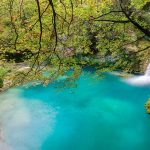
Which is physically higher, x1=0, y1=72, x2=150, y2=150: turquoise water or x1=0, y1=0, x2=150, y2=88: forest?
x1=0, y1=0, x2=150, y2=88: forest

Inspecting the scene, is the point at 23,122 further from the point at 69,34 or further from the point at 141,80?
the point at 141,80

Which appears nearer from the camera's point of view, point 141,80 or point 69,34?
point 69,34

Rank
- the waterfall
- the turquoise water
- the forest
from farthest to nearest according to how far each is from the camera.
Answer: the waterfall → the turquoise water → the forest

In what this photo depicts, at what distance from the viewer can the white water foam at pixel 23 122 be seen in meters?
12.0

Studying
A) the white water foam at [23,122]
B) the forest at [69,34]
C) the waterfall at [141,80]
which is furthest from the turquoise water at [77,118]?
the forest at [69,34]

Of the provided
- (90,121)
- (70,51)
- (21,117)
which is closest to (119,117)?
(90,121)

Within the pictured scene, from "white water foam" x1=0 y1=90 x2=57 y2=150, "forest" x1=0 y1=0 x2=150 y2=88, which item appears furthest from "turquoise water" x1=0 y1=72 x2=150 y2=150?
"forest" x1=0 y1=0 x2=150 y2=88

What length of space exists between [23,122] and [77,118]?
272 cm

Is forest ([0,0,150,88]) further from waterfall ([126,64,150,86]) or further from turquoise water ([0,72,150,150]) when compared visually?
waterfall ([126,64,150,86])

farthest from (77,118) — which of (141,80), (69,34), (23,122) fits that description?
(141,80)

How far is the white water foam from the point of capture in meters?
12.0

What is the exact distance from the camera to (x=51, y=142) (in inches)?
474

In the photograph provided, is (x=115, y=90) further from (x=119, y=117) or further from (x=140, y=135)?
(x=140, y=135)

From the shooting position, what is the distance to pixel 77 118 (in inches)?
570
